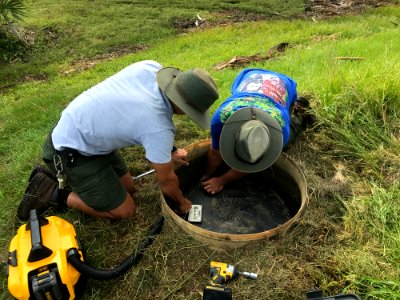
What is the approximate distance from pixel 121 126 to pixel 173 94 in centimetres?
38

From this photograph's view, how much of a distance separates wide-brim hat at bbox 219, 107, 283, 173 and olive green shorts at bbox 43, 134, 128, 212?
855mm

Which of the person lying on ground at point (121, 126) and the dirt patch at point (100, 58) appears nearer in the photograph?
the person lying on ground at point (121, 126)

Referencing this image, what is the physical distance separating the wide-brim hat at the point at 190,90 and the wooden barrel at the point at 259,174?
0.71 meters

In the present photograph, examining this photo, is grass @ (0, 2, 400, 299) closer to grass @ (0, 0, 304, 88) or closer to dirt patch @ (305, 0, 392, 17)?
grass @ (0, 0, 304, 88)

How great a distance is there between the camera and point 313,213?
2600 mm

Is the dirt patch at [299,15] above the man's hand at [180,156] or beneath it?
Answer: beneath

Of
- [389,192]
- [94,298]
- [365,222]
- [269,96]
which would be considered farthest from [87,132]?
[389,192]

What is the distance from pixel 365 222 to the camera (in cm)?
241

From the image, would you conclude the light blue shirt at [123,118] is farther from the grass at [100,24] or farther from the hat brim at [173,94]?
the grass at [100,24]

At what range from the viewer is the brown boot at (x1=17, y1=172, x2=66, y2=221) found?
2824 mm

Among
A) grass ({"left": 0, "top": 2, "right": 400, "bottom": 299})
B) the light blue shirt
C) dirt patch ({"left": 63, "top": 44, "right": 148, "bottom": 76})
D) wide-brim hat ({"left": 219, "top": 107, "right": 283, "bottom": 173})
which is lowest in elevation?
dirt patch ({"left": 63, "top": 44, "right": 148, "bottom": 76})

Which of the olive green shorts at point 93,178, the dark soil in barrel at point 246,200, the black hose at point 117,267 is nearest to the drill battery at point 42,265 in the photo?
the black hose at point 117,267

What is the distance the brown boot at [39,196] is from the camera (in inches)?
111

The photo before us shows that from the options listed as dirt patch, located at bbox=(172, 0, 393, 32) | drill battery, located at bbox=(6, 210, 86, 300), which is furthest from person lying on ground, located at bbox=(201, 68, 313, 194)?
dirt patch, located at bbox=(172, 0, 393, 32)
